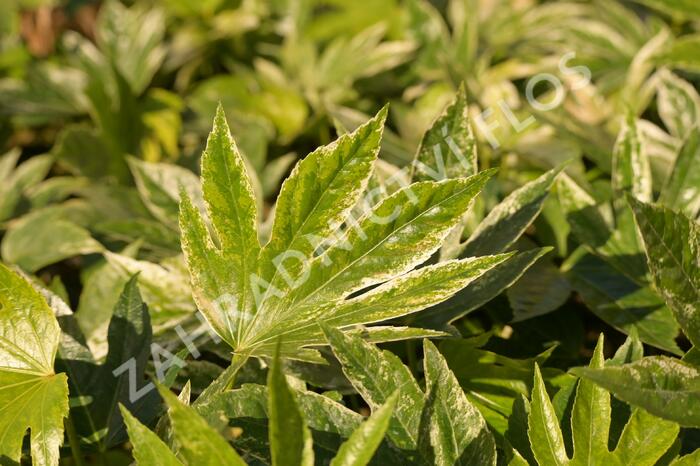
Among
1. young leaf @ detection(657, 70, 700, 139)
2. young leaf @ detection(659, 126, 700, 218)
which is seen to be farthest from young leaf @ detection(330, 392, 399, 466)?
young leaf @ detection(657, 70, 700, 139)

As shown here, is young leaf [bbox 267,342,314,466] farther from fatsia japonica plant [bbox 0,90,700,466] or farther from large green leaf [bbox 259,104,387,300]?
large green leaf [bbox 259,104,387,300]

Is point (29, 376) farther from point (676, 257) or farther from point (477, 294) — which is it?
point (676, 257)

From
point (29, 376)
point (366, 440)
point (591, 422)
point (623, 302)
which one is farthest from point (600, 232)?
point (29, 376)

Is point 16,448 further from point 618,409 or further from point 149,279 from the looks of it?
point 618,409

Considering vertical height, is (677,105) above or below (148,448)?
above

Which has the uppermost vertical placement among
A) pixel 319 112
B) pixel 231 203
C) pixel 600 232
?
pixel 319 112

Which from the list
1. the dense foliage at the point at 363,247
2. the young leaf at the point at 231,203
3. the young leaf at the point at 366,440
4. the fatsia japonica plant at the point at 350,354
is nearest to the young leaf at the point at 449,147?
the dense foliage at the point at 363,247

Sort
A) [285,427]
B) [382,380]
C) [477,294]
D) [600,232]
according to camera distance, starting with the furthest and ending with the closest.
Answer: [600,232]
[477,294]
[382,380]
[285,427]
